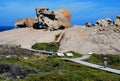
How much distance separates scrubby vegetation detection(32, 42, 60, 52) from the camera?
214 feet

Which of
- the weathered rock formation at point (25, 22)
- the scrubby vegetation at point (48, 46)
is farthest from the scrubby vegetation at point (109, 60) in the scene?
the weathered rock formation at point (25, 22)

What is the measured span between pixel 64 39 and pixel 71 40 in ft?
7.87

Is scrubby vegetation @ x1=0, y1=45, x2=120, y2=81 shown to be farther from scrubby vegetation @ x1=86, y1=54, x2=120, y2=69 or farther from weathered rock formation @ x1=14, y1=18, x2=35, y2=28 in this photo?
weathered rock formation @ x1=14, y1=18, x2=35, y2=28

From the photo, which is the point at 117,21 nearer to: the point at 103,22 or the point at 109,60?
the point at 103,22

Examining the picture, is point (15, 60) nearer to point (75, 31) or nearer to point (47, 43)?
point (47, 43)

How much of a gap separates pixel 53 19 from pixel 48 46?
1653 cm

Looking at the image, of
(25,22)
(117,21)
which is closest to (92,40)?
(117,21)

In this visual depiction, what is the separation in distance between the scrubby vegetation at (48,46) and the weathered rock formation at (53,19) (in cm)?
1348

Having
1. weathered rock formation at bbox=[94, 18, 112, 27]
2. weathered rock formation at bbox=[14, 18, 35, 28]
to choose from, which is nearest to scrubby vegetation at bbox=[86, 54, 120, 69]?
weathered rock formation at bbox=[94, 18, 112, 27]

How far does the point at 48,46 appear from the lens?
66.8 meters

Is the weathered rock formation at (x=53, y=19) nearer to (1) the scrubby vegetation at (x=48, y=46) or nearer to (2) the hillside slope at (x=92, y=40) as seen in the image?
(2) the hillside slope at (x=92, y=40)

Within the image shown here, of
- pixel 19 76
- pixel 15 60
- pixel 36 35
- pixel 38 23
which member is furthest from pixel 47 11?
pixel 19 76

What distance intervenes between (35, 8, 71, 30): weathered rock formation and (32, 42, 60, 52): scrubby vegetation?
13483 millimetres

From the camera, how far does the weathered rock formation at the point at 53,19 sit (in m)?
81.7
